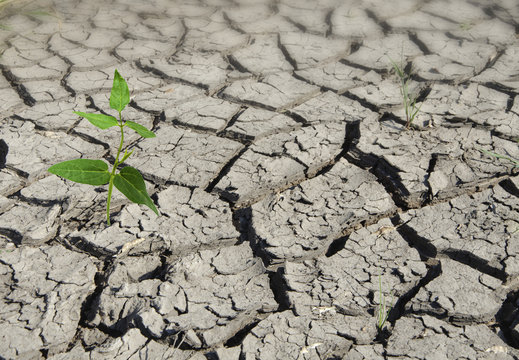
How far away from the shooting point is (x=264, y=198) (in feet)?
6.72

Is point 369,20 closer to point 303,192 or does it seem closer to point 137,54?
point 137,54

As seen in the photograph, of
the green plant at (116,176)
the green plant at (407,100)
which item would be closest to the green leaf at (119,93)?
the green plant at (116,176)

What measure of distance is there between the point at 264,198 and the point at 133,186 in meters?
0.54

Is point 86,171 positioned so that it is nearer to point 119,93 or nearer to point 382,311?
point 119,93

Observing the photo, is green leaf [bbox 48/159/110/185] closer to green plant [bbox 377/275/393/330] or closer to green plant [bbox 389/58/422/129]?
green plant [bbox 377/275/393/330]

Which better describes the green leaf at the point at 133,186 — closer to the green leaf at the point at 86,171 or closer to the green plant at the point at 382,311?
the green leaf at the point at 86,171

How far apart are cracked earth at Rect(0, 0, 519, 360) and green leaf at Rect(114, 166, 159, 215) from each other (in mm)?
221

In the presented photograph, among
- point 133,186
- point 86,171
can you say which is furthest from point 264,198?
point 86,171

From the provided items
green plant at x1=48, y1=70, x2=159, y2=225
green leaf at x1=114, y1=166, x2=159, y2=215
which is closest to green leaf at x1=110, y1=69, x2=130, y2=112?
green plant at x1=48, y1=70, x2=159, y2=225

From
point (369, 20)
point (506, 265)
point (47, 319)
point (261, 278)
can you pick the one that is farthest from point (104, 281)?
point (369, 20)

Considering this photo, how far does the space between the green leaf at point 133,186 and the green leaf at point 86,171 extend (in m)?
0.05

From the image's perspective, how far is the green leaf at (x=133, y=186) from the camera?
5.42ft

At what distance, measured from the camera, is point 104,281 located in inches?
66.7

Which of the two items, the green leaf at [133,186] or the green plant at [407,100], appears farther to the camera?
the green plant at [407,100]
